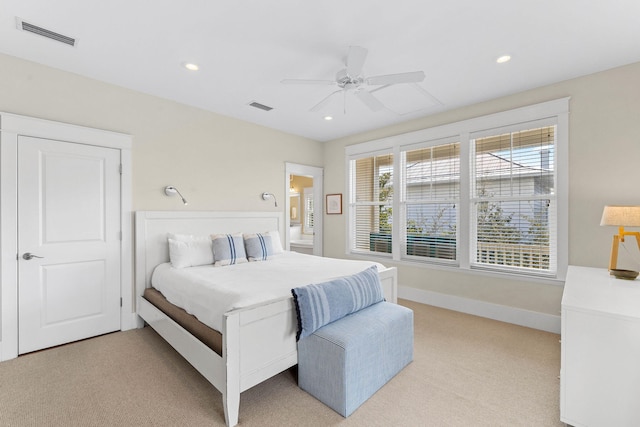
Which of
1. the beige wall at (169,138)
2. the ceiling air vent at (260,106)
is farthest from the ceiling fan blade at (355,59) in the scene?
the beige wall at (169,138)

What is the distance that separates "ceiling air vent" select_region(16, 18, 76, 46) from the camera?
2.14 meters

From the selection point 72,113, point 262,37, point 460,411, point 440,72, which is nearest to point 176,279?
point 72,113

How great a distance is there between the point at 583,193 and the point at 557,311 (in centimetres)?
128

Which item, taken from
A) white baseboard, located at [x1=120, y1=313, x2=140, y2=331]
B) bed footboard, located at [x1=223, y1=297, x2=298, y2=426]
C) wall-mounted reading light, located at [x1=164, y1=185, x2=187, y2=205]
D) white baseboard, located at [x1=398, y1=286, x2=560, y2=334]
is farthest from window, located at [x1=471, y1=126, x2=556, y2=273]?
white baseboard, located at [x1=120, y1=313, x2=140, y2=331]

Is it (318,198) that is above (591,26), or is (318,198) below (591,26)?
below

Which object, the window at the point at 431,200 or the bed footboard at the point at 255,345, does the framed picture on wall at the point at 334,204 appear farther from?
the bed footboard at the point at 255,345

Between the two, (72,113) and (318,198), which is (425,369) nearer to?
(318,198)

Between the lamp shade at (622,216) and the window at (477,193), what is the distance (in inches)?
26.6

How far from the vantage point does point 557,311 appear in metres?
3.10

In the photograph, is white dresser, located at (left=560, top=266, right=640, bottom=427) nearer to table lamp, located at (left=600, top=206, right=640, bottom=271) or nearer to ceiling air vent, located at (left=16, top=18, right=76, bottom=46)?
table lamp, located at (left=600, top=206, right=640, bottom=271)

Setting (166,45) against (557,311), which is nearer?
(166,45)

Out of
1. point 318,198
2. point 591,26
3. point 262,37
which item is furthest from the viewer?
point 318,198

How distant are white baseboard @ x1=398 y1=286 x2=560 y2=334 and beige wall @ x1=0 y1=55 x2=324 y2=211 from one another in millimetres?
2595

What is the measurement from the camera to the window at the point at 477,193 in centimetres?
319
